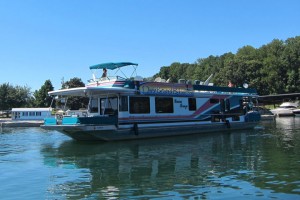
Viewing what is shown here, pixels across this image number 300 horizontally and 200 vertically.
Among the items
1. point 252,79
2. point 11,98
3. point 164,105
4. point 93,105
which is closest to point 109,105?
point 93,105

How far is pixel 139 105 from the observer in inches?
941

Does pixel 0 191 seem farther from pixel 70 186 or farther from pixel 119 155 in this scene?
pixel 119 155

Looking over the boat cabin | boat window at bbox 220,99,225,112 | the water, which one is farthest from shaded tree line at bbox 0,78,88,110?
the water

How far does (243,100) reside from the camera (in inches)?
1276

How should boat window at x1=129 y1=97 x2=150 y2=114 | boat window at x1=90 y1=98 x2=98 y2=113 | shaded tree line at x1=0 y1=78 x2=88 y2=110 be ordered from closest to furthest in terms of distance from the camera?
boat window at x1=129 y1=97 x2=150 y2=114 < boat window at x1=90 y1=98 x2=98 y2=113 < shaded tree line at x1=0 y1=78 x2=88 y2=110

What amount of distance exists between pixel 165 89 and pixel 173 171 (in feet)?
43.4

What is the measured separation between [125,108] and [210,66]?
363 ft

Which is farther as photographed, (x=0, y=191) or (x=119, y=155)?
(x=119, y=155)

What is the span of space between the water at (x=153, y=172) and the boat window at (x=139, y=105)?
401 centimetres

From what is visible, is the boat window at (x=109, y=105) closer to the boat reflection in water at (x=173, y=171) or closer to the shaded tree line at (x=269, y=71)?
the boat reflection in water at (x=173, y=171)

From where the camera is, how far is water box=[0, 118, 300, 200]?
9859mm

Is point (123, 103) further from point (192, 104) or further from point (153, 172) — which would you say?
point (153, 172)

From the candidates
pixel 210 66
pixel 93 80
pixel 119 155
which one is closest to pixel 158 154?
pixel 119 155

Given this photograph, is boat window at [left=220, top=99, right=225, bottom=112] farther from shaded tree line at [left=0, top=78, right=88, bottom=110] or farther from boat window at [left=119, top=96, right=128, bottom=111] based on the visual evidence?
shaded tree line at [left=0, top=78, right=88, bottom=110]
